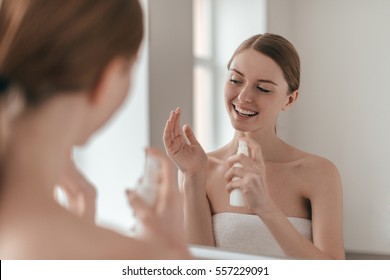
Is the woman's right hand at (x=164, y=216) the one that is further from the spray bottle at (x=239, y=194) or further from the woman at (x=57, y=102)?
the spray bottle at (x=239, y=194)

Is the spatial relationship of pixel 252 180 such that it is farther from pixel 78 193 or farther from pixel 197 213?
pixel 78 193

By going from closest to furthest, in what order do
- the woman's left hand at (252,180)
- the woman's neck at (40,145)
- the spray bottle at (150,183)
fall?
the woman's neck at (40,145) → the spray bottle at (150,183) → the woman's left hand at (252,180)

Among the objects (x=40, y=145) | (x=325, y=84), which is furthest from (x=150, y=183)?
(x=325, y=84)

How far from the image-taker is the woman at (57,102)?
1.37 ft

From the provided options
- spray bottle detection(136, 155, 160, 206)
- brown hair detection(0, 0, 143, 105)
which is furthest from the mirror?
brown hair detection(0, 0, 143, 105)

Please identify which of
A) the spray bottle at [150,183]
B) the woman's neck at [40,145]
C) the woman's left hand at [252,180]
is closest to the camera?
the woman's neck at [40,145]

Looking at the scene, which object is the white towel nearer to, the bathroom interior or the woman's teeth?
the bathroom interior

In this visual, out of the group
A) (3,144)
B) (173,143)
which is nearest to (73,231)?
(3,144)

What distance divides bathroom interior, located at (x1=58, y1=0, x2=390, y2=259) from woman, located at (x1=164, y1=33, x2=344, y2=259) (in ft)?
0.04

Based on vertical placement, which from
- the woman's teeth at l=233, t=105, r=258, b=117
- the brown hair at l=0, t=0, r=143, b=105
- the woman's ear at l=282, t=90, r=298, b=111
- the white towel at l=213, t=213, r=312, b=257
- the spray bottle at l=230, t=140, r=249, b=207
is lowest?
the white towel at l=213, t=213, r=312, b=257

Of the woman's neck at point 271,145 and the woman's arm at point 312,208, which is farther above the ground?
the woman's neck at point 271,145

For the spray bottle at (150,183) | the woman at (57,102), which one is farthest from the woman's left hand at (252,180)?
the woman at (57,102)

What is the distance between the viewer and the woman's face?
70cm
